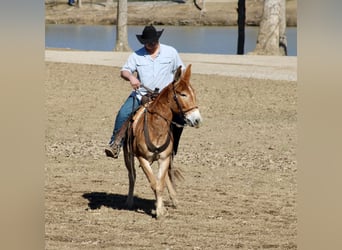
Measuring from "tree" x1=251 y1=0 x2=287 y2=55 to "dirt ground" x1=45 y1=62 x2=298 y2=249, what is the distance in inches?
362

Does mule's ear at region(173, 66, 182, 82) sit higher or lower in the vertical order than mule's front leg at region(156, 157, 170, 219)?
higher

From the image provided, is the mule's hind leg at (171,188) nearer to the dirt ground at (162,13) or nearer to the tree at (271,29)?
the tree at (271,29)

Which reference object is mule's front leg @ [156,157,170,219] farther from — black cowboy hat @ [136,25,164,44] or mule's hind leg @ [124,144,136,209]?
black cowboy hat @ [136,25,164,44]

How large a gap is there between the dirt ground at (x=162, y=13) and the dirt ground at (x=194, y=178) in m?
36.2

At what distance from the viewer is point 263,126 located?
1471 cm

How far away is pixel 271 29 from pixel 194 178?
1915 centimetres

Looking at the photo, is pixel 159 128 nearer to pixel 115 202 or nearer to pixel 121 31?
pixel 115 202

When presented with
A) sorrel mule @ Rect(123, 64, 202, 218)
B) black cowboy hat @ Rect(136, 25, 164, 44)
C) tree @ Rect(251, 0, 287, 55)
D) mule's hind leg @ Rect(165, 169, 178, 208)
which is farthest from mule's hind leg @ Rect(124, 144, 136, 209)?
tree @ Rect(251, 0, 287, 55)

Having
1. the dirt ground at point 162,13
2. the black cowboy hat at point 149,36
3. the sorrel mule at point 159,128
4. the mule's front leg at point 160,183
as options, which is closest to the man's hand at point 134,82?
the sorrel mule at point 159,128

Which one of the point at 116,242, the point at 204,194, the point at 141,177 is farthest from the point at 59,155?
the point at 116,242

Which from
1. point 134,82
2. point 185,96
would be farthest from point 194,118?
point 134,82

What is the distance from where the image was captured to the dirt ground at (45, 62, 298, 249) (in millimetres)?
6520
